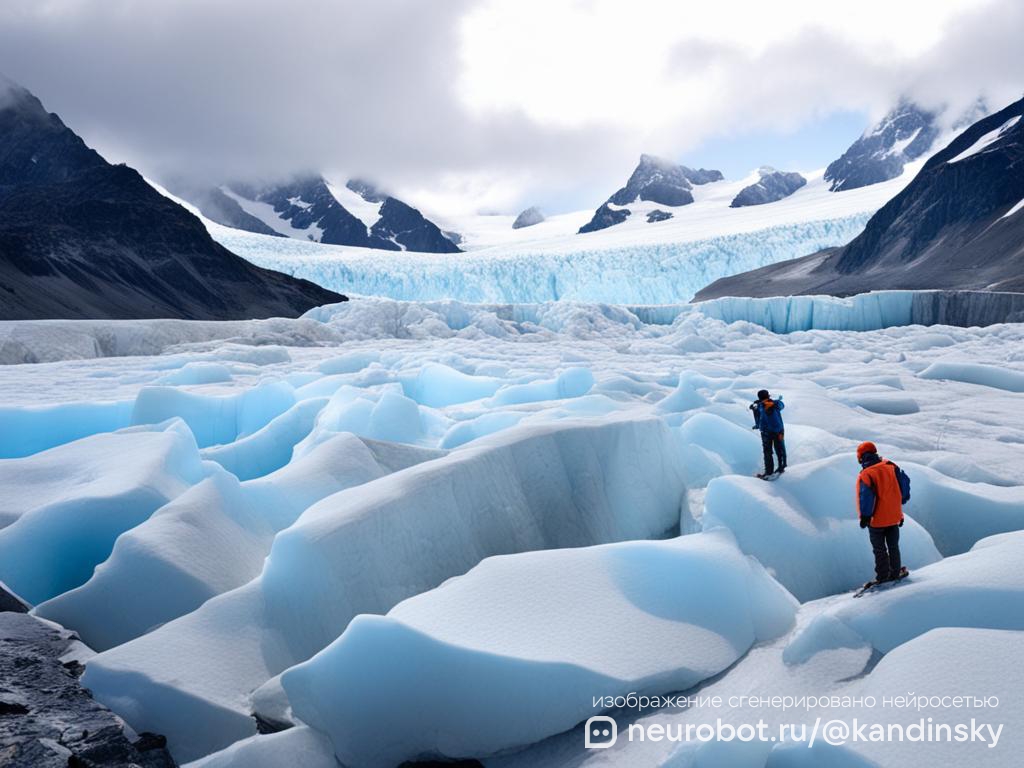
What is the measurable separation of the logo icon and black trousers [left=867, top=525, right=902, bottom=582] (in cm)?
162

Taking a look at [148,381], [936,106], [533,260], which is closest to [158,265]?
[533,260]

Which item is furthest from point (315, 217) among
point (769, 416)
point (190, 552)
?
point (190, 552)

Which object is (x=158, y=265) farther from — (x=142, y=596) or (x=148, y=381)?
(x=142, y=596)

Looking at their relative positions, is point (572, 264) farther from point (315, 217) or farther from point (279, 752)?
point (315, 217)

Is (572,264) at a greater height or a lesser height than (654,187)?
lesser

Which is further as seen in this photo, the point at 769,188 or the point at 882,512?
the point at 769,188

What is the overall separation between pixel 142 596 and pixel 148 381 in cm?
1098

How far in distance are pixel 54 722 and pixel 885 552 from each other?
381cm

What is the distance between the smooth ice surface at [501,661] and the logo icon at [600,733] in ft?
0.17

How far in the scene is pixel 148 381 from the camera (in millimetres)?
13688

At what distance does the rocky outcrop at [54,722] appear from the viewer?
2562mm

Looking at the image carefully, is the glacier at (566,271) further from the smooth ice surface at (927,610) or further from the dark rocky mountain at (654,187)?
the dark rocky mountain at (654,187)

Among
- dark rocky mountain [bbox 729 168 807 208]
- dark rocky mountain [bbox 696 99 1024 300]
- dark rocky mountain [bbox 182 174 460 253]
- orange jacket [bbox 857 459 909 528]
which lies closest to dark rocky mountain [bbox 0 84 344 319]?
dark rocky mountain [bbox 696 99 1024 300]

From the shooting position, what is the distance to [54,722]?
2.78 metres
